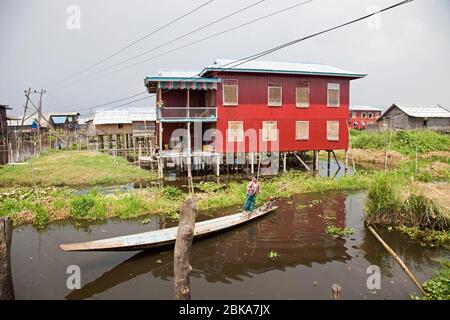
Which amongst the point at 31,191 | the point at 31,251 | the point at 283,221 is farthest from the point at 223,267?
the point at 31,191

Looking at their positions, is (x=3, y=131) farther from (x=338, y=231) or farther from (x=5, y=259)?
(x=338, y=231)

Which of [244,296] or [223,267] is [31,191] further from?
[244,296]

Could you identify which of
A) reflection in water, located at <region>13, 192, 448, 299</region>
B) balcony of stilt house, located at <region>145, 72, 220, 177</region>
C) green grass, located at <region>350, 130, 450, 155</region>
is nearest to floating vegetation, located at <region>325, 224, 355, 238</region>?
Answer: reflection in water, located at <region>13, 192, 448, 299</region>

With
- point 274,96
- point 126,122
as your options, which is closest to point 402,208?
point 274,96

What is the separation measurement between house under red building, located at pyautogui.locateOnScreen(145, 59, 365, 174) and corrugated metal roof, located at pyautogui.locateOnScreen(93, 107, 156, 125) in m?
10.7

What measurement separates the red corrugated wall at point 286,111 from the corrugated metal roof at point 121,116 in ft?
48.0

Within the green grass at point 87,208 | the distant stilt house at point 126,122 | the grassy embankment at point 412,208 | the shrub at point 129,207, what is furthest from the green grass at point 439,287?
the distant stilt house at point 126,122

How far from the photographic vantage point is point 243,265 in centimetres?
999

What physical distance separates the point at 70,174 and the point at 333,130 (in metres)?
19.3

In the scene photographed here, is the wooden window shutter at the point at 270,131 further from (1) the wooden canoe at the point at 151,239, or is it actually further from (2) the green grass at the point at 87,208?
(2) the green grass at the point at 87,208

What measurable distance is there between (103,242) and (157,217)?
5411 mm

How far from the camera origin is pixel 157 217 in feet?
47.4

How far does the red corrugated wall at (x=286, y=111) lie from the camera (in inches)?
873

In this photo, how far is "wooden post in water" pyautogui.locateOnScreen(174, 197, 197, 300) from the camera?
6.20 m
